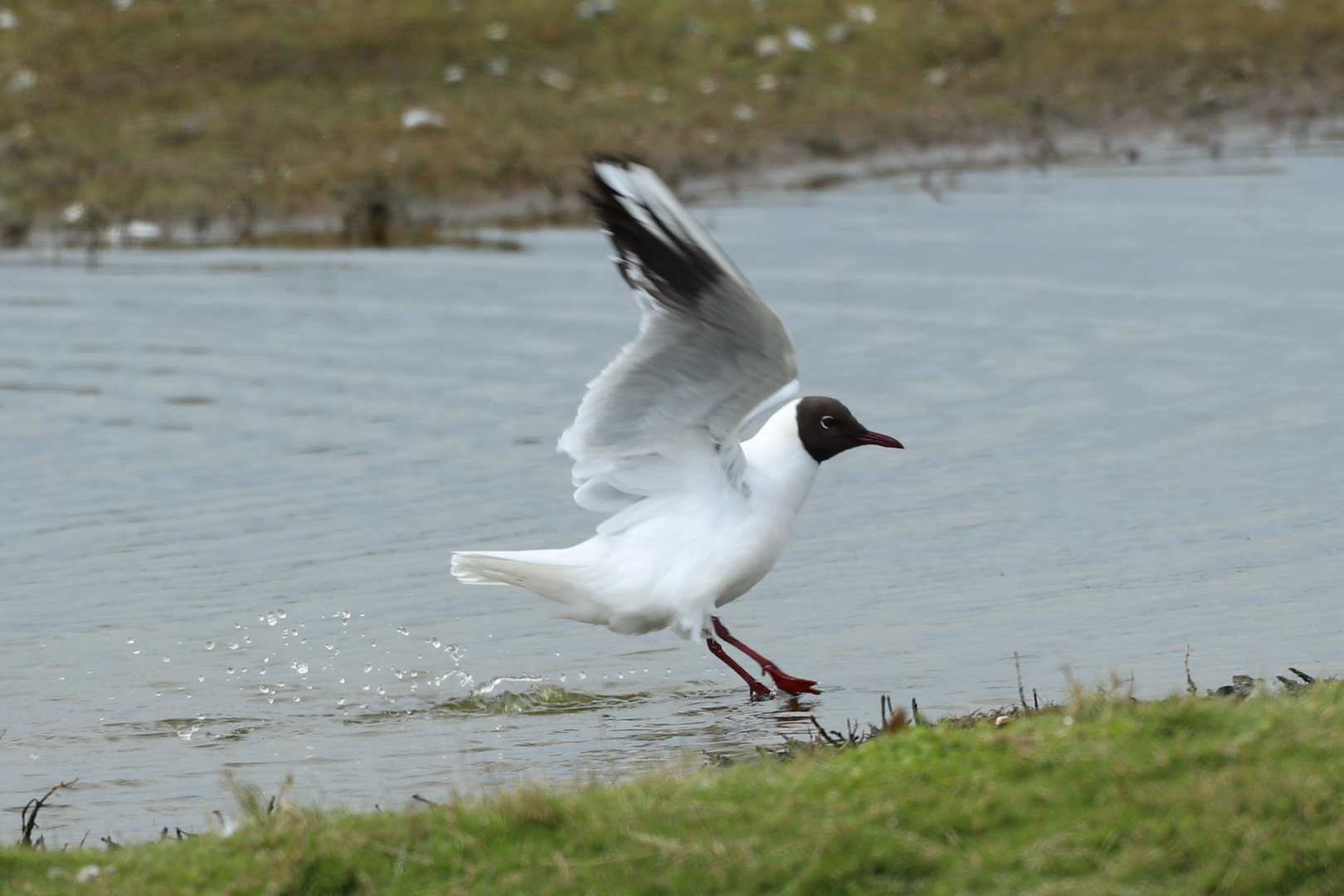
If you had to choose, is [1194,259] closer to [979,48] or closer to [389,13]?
[979,48]

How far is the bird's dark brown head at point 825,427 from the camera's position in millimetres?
7773

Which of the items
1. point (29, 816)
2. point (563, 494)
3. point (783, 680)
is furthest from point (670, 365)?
point (563, 494)

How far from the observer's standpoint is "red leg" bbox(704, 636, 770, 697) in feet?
24.3

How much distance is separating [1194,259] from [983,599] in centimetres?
847

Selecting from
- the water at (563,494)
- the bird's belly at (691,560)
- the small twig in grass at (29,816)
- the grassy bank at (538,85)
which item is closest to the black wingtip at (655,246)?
the bird's belly at (691,560)

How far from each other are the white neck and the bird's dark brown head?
0.09 ft

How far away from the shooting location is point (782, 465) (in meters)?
7.66

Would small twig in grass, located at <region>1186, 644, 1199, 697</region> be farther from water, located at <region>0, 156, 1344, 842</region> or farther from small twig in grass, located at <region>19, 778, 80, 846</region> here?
small twig in grass, located at <region>19, 778, 80, 846</region>

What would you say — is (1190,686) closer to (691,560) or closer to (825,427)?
(691,560)

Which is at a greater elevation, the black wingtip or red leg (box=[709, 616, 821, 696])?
the black wingtip

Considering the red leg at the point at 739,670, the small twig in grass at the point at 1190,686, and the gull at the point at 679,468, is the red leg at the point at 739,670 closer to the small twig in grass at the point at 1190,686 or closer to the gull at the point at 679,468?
the gull at the point at 679,468

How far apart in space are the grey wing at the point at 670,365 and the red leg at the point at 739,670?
0.64 m

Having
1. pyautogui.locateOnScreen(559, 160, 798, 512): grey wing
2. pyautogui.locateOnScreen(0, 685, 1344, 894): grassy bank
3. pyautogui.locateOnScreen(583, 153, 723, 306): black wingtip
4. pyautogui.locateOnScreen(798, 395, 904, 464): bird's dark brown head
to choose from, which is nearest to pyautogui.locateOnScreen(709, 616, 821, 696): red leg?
pyautogui.locateOnScreen(559, 160, 798, 512): grey wing

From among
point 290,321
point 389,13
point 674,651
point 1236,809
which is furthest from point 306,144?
point 1236,809
